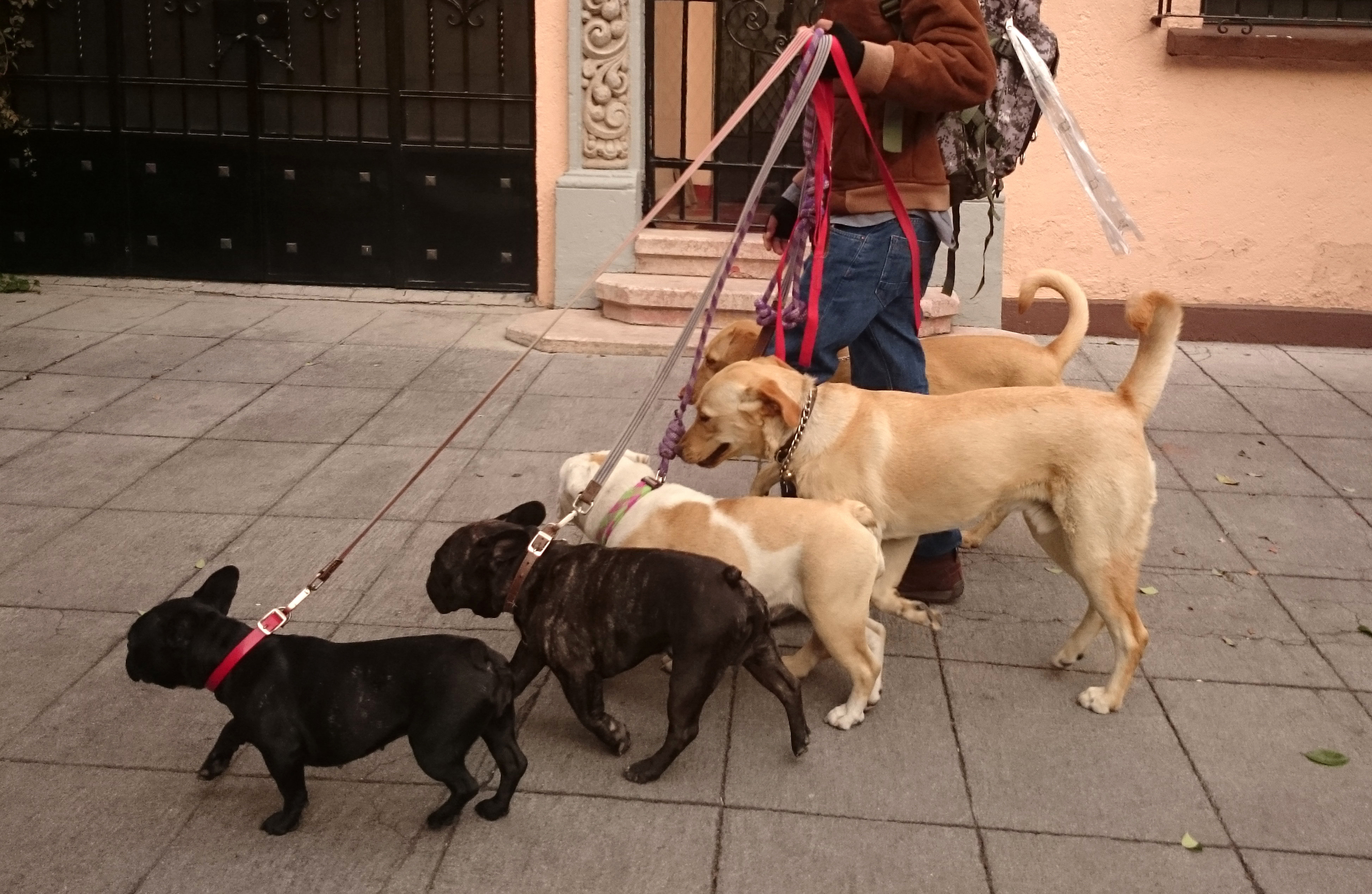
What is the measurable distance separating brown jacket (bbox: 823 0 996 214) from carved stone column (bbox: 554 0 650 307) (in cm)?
436

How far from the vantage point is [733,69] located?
898 cm

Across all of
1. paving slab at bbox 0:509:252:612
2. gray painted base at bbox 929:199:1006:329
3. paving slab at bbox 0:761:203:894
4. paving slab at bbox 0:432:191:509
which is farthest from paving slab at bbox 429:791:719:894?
gray painted base at bbox 929:199:1006:329

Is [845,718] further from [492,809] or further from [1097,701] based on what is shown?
[492,809]

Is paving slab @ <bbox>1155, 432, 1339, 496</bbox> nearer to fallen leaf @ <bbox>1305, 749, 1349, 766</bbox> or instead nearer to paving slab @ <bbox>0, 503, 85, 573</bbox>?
fallen leaf @ <bbox>1305, 749, 1349, 766</bbox>

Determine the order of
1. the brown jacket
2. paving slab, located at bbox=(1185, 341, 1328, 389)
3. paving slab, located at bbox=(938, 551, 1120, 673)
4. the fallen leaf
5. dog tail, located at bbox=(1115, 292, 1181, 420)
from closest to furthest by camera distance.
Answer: the fallen leaf < dog tail, located at bbox=(1115, 292, 1181, 420) < the brown jacket < paving slab, located at bbox=(938, 551, 1120, 673) < paving slab, located at bbox=(1185, 341, 1328, 389)

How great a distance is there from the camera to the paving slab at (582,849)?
Answer: 3258 millimetres

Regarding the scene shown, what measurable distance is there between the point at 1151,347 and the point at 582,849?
2.30m

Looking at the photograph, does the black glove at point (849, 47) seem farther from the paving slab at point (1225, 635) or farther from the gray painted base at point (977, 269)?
the gray painted base at point (977, 269)

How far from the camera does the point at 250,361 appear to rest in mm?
7910

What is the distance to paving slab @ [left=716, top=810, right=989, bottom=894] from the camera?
327 centimetres

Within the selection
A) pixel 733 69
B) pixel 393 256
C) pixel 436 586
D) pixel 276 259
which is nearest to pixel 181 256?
pixel 276 259

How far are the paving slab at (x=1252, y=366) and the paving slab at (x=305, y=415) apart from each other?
16.5 feet

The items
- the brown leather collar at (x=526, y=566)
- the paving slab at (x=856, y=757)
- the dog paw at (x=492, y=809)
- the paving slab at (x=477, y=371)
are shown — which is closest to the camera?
the dog paw at (x=492, y=809)

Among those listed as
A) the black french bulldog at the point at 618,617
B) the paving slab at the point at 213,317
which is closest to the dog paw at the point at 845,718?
the black french bulldog at the point at 618,617
